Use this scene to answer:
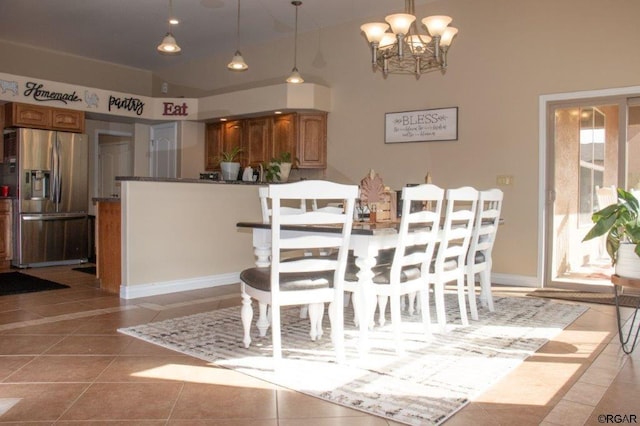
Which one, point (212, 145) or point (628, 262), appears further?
point (212, 145)

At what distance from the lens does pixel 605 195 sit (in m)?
5.17

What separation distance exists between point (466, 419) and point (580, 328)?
1.97 meters

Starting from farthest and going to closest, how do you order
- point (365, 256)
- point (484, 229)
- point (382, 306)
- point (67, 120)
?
1. point (67, 120)
2. point (484, 229)
3. point (382, 306)
4. point (365, 256)

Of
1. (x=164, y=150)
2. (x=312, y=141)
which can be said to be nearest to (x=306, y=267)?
(x=312, y=141)

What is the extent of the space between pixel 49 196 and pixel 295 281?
5452 mm

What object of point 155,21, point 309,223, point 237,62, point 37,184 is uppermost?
point 155,21

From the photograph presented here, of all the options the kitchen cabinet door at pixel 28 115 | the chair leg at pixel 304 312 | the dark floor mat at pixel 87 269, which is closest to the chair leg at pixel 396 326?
the chair leg at pixel 304 312

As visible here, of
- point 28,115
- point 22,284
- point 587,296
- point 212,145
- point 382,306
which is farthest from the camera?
point 212,145

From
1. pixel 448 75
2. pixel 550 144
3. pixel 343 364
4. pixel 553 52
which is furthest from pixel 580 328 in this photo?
pixel 448 75

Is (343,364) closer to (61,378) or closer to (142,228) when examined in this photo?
(61,378)

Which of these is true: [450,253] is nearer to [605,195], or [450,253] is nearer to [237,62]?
[605,195]

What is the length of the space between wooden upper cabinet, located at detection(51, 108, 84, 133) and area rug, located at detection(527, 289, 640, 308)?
605 cm

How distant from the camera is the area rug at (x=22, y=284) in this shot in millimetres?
5027

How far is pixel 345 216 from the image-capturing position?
108 inches
